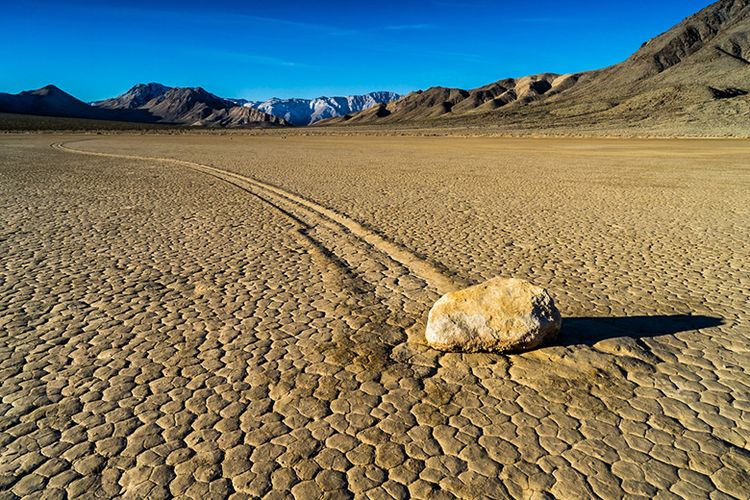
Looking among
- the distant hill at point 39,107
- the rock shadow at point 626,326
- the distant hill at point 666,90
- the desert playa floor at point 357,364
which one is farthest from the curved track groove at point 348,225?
the distant hill at point 39,107

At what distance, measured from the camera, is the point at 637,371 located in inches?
164

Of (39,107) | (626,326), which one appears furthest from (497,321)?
(39,107)

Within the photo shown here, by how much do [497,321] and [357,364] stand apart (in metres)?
1.11

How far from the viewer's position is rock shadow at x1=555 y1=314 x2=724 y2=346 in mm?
4770

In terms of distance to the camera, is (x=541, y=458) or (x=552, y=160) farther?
(x=552, y=160)

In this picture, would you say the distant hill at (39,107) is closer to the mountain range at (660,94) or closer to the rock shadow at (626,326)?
the mountain range at (660,94)

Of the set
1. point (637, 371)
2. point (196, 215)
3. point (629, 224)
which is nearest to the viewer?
point (637, 371)

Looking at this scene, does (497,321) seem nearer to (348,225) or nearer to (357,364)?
(357,364)

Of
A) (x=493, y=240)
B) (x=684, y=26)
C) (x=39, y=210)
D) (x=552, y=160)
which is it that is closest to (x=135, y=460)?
(x=493, y=240)

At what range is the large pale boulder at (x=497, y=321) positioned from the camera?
14.3ft

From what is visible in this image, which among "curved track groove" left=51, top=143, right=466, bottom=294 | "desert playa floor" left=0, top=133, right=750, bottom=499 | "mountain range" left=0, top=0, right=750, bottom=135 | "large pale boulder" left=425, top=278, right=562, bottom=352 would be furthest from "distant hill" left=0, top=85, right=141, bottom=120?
"large pale boulder" left=425, top=278, right=562, bottom=352

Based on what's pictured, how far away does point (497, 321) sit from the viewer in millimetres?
4371

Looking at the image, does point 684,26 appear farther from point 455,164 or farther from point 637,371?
point 637,371

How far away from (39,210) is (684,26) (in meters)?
140
